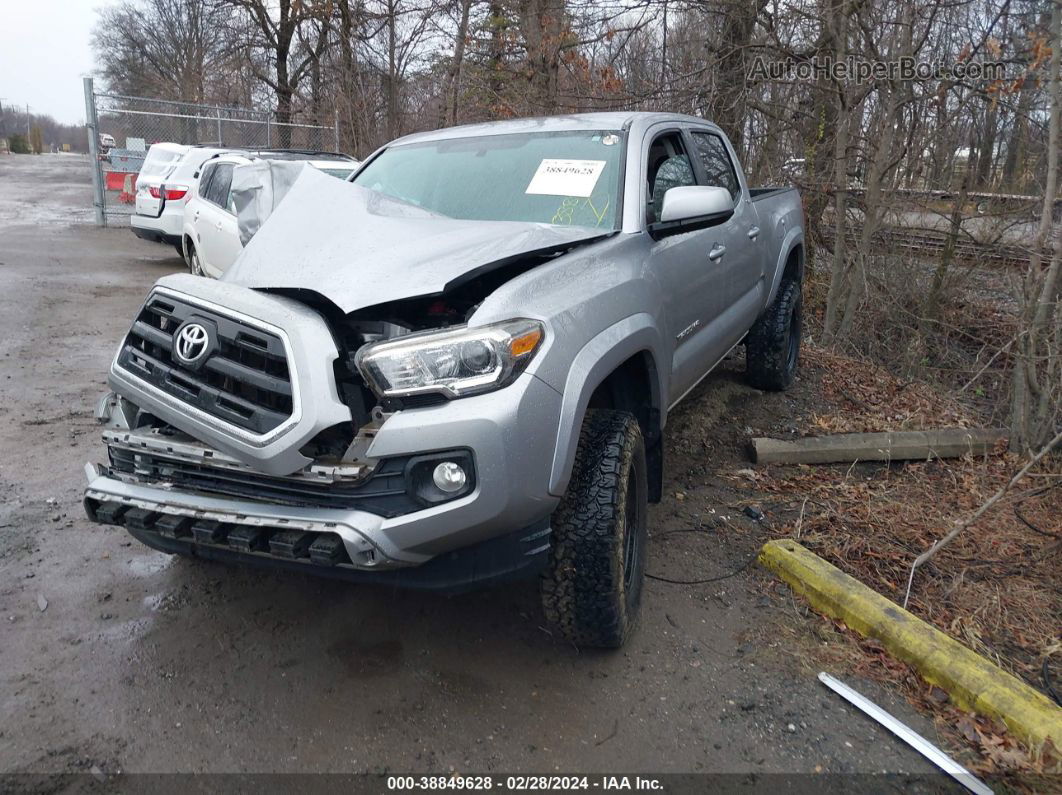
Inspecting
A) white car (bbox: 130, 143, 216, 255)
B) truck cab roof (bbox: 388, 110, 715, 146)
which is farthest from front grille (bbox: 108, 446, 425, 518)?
white car (bbox: 130, 143, 216, 255)

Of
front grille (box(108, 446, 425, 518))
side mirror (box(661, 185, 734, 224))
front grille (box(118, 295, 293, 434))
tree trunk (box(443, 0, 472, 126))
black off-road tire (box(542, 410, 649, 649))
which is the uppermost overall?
tree trunk (box(443, 0, 472, 126))

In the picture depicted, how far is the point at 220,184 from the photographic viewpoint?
9.14 meters

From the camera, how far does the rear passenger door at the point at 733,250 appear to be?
178 inches

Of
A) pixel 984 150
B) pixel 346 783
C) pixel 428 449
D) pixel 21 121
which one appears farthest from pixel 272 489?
pixel 21 121

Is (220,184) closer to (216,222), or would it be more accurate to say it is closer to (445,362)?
(216,222)

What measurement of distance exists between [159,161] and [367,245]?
476 inches

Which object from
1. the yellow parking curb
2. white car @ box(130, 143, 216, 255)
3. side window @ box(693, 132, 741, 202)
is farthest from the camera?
white car @ box(130, 143, 216, 255)

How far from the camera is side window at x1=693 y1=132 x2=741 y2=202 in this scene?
15.7ft

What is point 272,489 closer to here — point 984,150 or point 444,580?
point 444,580

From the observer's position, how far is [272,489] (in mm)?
2516

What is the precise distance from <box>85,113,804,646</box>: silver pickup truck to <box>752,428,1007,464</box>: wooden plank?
5.64 ft

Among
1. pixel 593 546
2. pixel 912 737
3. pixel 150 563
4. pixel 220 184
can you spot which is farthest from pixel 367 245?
pixel 220 184

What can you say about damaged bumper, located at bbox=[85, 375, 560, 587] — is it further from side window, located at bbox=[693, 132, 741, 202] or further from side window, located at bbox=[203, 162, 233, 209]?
side window, located at bbox=[203, 162, 233, 209]

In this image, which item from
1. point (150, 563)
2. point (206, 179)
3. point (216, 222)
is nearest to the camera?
point (150, 563)
